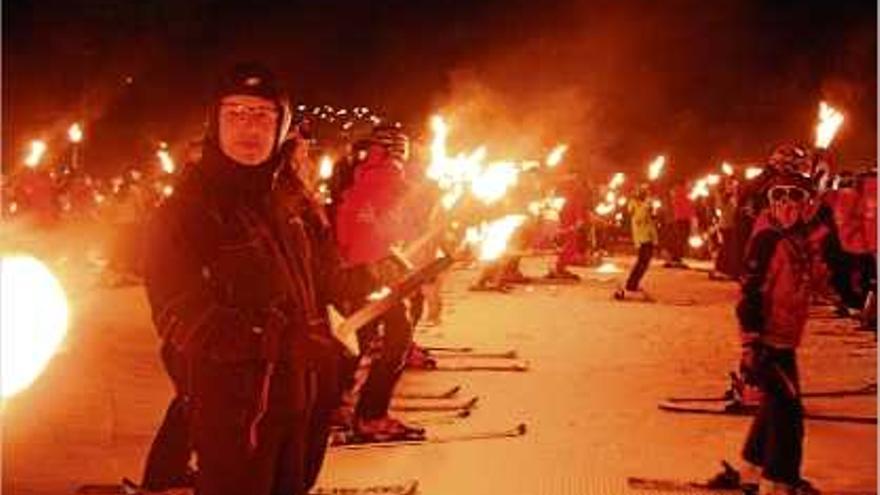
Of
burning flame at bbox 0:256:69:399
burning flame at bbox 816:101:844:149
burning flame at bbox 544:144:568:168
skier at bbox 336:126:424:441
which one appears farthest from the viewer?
burning flame at bbox 544:144:568:168

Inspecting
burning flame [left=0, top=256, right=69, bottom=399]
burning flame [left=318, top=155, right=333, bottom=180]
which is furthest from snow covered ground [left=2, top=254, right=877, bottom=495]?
burning flame [left=0, top=256, right=69, bottom=399]

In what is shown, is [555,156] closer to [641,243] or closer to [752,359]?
[641,243]

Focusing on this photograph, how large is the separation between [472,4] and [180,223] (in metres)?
50.3

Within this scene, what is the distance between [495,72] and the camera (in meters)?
56.7

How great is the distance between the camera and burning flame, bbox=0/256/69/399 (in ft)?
11.0

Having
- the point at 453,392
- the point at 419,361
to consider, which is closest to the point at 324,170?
the point at 419,361

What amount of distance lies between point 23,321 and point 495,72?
53.9m

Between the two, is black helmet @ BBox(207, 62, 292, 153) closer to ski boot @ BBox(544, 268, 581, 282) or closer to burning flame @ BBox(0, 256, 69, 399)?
burning flame @ BBox(0, 256, 69, 399)

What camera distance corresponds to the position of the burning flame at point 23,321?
3363 mm

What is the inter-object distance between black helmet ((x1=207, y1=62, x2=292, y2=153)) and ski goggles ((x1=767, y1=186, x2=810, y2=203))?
3.40 meters

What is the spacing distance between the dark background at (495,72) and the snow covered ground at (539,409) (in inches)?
775

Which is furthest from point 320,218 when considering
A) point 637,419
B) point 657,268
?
point 657,268

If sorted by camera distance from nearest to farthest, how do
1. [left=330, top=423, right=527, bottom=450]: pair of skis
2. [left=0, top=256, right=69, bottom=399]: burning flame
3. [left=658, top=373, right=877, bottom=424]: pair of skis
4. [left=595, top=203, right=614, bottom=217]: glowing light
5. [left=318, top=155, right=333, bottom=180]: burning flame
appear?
1. [left=0, top=256, right=69, bottom=399]: burning flame
2. [left=330, top=423, right=527, bottom=450]: pair of skis
3. [left=658, top=373, right=877, bottom=424]: pair of skis
4. [left=318, top=155, right=333, bottom=180]: burning flame
5. [left=595, top=203, right=614, bottom=217]: glowing light

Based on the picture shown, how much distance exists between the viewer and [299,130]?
7.54 meters
